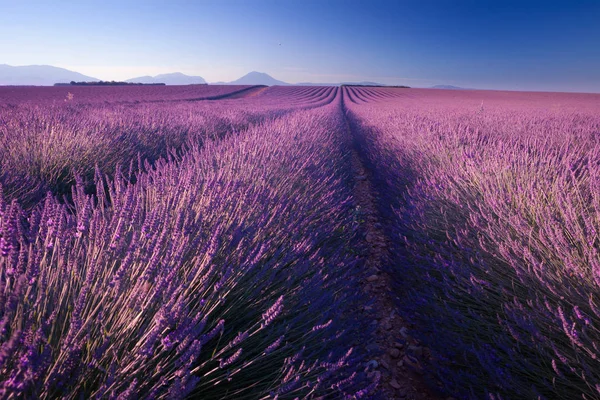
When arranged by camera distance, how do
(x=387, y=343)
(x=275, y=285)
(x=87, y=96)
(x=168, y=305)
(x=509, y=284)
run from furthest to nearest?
(x=87, y=96), (x=387, y=343), (x=509, y=284), (x=275, y=285), (x=168, y=305)

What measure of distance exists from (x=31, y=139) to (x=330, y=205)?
3.89 meters

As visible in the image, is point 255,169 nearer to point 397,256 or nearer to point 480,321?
point 397,256

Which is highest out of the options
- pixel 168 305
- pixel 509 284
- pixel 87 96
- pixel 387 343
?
pixel 87 96

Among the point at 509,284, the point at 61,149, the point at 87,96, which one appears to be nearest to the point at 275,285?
the point at 509,284

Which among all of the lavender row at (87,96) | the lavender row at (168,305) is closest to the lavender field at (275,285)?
the lavender row at (168,305)

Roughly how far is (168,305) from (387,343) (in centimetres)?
188

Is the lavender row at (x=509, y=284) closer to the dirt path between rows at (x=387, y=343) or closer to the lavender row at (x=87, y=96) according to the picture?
the dirt path between rows at (x=387, y=343)

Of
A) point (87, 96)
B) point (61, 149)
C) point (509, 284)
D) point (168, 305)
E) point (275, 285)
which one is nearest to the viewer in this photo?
point (168, 305)

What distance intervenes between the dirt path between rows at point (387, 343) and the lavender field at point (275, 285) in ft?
0.05

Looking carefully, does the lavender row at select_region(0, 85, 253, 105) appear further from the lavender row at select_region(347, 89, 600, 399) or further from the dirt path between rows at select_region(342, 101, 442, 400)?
the lavender row at select_region(347, 89, 600, 399)

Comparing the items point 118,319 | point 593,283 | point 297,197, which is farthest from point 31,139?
point 593,283

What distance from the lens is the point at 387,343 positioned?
7.89 feet

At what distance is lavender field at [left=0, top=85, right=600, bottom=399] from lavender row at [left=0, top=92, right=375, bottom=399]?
0.01 m

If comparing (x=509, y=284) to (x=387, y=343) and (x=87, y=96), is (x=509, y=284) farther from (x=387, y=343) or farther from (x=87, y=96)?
(x=87, y=96)
